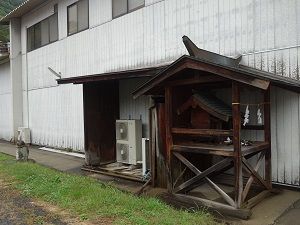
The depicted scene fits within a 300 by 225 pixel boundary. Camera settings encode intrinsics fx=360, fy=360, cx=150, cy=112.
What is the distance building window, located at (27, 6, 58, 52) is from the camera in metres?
15.4

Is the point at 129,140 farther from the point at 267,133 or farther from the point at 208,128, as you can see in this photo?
the point at 267,133

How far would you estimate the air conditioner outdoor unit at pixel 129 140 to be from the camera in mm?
10070

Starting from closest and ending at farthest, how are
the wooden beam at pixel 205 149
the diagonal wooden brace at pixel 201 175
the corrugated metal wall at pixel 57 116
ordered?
the wooden beam at pixel 205 149
the diagonal wooden brace at pixel 201 175
the corrugated metal wall at pixel 57 116

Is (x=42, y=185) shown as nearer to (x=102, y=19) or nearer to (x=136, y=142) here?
(x=136, y=142)

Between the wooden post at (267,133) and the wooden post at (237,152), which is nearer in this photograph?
the wooden post at (237,152)

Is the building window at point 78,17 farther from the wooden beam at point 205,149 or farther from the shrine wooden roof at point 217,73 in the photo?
the wooden beam at point 205,149

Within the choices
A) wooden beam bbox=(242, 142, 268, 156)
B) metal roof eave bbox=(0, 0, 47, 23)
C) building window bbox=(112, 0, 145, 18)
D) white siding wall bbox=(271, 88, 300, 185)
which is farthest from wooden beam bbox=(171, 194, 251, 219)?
metal roof eave bbox=(0, 0, 47, 23)

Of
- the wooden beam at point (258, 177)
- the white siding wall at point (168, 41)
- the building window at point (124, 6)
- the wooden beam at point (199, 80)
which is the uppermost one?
the building window at point (124, 6)

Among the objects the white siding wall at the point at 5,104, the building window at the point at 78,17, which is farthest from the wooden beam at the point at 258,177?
the white siding wall at the point at 5,104

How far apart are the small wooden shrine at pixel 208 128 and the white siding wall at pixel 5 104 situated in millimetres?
13879

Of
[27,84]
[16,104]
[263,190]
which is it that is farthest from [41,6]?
[263,190]

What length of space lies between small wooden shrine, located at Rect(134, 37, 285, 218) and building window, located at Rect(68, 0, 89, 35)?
6612 millimetres

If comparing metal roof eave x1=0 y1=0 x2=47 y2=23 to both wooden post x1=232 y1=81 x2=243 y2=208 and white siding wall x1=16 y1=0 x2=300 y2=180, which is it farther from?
wooden post x1=232 y1=81 x2=243 y2=208

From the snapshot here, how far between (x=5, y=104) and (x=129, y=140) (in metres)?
12.8
